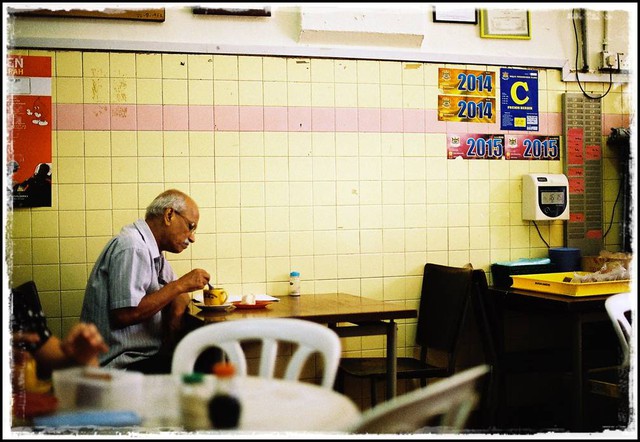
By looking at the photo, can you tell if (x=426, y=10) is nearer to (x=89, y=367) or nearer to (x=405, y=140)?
(x=405, y=140)

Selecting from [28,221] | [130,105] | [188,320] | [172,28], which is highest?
[172,28]

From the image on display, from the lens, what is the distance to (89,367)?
1786 millimetres

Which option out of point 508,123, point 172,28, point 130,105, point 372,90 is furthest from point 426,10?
point 130,105

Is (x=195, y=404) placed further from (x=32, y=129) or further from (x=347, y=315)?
(x=32, y=129)

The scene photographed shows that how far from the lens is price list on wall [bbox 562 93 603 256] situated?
16.0 feet

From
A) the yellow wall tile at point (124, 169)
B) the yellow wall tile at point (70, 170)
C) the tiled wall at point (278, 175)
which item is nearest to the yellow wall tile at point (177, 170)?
the tiled wall at point (278, 175)

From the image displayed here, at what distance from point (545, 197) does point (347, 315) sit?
6.48 feet

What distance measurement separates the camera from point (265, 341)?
8.28 feet

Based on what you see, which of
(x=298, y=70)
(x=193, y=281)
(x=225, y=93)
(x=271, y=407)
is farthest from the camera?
(x=298, y=70)

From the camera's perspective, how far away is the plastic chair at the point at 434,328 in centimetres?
399

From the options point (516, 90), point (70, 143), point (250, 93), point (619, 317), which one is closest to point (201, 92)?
point (250, 93)

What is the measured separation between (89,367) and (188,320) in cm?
189

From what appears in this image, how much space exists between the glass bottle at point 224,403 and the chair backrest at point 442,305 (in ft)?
8.09

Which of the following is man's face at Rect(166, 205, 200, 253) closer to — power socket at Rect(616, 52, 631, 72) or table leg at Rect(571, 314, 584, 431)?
table leg at Rect(571, 314, 584, 431)
